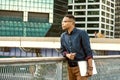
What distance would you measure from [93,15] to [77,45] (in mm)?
123853

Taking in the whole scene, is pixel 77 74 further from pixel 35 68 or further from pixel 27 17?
pixel 27 17

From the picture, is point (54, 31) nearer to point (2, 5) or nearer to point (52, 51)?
point (2, 5)

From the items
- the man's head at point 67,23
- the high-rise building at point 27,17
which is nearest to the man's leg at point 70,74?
the man's head at point 67,23

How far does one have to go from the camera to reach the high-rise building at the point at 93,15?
128 m

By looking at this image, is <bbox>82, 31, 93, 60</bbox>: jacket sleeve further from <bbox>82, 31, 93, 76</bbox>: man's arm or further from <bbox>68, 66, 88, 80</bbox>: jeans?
<bbox>68, 66, 88, 80</bbox>: jeans

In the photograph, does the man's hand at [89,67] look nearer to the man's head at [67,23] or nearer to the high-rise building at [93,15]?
the man's head at [67,23]

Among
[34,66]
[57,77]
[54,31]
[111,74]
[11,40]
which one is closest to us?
[34,66]

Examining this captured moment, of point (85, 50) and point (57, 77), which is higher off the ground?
point (85, 50)

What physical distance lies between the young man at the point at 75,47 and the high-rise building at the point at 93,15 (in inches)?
4712

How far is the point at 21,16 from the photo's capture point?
91.4 m

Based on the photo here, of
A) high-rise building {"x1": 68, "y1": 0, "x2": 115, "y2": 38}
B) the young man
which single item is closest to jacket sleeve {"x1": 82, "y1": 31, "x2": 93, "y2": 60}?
the young man

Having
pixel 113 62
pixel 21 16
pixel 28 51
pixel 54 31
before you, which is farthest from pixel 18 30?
pixel 113 62

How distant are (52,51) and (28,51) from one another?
3302 millimetres

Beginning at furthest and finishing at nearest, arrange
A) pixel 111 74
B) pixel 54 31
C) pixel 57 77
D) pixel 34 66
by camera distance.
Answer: pixel 54 31 < pixel 111 74 < pixel 57 77 < pixel 34 66
